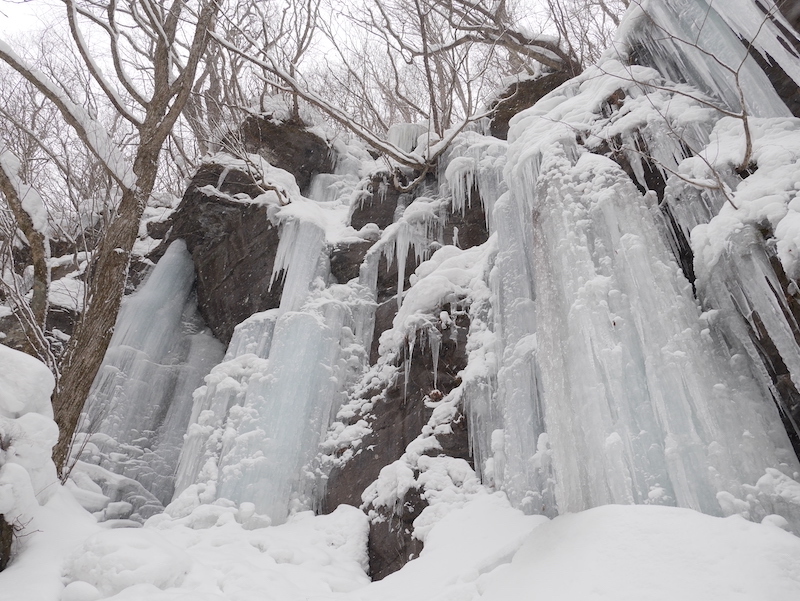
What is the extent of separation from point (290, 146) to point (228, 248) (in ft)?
9.54

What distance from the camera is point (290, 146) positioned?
10156mm

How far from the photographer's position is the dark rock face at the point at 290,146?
10.0 m

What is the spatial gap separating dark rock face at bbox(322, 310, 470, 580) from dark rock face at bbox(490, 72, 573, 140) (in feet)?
13.9

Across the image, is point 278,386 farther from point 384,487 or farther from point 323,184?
point 323,184

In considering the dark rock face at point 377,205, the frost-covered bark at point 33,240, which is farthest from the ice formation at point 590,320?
the frost-covered bark at point 33,240

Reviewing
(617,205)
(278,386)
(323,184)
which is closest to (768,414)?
(617,205)

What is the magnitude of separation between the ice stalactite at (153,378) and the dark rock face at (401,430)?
2.97 metres

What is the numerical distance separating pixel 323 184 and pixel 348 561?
7.19 metres

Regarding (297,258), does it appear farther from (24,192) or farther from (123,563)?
(123,563)

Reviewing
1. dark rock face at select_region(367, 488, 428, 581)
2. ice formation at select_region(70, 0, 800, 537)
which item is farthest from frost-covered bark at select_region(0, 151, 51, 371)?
dark rock face at select_region(367, 488, 428, 581)

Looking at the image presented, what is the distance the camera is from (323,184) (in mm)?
10016

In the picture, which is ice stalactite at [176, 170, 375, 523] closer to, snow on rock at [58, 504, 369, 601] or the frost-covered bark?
snow on rock at [58, 504, 369, 601]

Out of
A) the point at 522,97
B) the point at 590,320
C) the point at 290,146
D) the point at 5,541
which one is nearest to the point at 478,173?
the point at 522,97

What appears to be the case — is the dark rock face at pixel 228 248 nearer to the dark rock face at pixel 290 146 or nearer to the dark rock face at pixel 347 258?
the dark rock face at pixel 347 258
